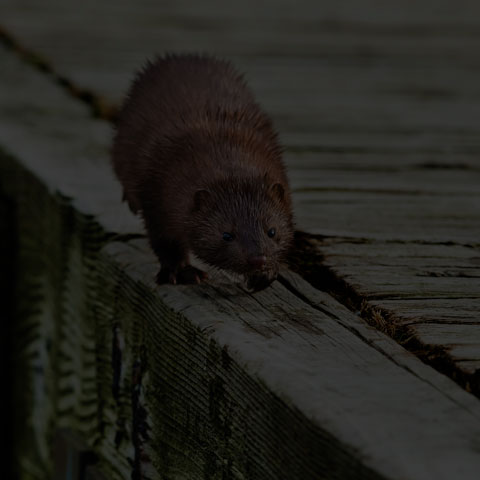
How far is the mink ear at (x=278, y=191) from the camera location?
148 inches

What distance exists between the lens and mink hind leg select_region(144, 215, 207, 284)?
378 cm

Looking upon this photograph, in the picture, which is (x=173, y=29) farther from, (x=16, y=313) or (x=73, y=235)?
(x=73, y=235)

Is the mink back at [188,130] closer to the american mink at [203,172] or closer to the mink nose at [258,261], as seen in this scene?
the american mink at [203,172]

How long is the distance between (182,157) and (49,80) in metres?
3.76

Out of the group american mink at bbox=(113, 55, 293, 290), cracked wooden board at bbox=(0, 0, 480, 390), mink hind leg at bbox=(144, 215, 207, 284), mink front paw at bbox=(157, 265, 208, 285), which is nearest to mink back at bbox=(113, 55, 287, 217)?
american mink at bbox=(113, 55, 293, 290)

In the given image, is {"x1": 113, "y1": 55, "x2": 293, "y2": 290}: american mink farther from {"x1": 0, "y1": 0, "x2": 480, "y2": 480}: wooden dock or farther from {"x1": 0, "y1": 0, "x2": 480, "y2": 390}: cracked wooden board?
{"x1": 0, "y1": 0, "x2": 480, "y2": 390}: cracked wooden board

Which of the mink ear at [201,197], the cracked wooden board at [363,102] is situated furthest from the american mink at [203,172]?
the cracked wooden board at [363,102]

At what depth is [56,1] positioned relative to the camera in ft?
39.1

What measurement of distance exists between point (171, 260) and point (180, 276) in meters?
0.10

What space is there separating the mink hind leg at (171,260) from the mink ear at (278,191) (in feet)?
1.03

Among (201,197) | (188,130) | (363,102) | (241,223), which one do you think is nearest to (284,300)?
(241,223)

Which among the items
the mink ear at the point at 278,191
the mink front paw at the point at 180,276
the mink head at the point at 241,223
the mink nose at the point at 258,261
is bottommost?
the mink front paw at the point at 180,276

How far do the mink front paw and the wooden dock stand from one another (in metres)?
0.07

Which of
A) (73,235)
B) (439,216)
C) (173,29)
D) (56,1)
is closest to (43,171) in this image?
(73,235)
